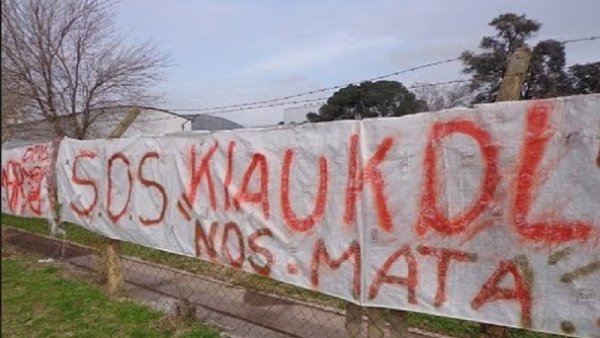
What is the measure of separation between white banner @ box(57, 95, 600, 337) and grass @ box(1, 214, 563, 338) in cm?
150

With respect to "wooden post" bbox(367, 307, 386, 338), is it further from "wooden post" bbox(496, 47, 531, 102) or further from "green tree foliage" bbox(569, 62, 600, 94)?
"green tree foliage" bbox(569, 62, 600, 94)

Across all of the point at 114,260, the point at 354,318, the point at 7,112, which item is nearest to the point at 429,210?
the point at 354,318

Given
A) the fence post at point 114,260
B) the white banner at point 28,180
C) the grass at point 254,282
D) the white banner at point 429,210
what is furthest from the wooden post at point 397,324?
the white banner at point 28,180

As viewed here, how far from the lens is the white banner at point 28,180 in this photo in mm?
6633

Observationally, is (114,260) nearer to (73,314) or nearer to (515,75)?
(73,314)

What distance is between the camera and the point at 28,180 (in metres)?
7.05

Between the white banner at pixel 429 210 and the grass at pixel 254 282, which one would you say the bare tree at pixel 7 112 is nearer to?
the grass at pixel 254 282

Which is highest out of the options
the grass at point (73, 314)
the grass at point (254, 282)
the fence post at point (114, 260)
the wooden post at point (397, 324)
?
the wooden post at point (397, 324)

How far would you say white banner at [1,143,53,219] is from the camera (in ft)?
21.8

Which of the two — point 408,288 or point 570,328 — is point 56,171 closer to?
point 408,288

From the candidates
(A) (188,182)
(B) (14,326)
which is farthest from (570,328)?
(B) (14,326)

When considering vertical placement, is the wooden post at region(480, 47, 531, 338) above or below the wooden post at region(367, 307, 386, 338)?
above

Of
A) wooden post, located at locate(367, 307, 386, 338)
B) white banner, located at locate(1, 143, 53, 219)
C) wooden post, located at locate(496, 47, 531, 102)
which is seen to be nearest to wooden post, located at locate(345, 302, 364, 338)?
wooden post, located at locate(367, 307, 386, 338)

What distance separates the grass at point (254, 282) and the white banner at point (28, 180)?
1.26 ft
